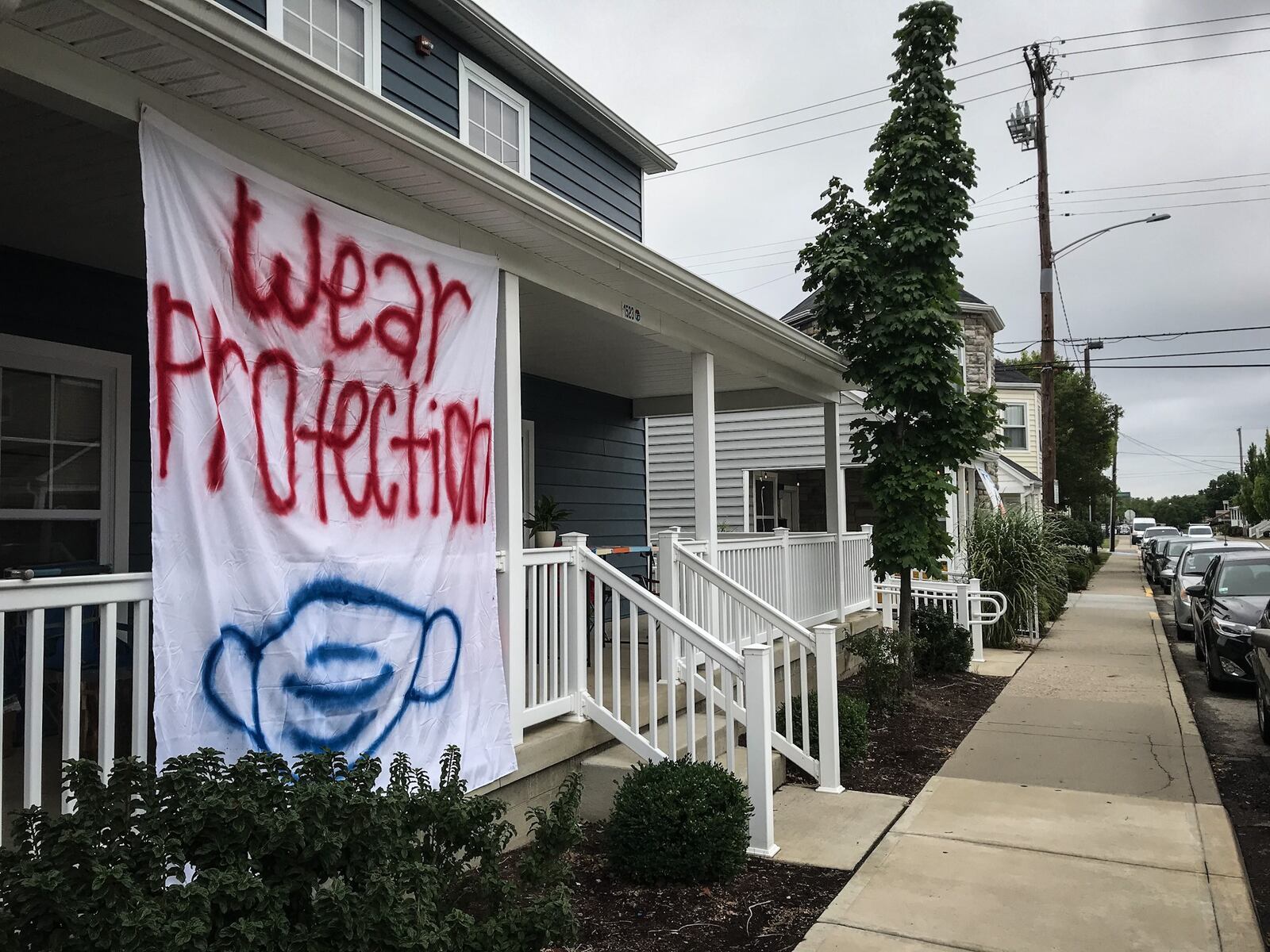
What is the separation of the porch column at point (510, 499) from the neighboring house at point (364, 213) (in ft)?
0.05

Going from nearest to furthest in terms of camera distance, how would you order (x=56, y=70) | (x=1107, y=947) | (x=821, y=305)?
(x=56, y=70)
(x=1107, y=947)
(x=821, y=305)

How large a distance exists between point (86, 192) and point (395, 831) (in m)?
3.55

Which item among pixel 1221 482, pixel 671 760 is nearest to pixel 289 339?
pixel 671 760

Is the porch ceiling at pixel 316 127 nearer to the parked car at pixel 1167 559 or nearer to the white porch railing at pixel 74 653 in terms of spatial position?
the white porch railing at pixel 74 653

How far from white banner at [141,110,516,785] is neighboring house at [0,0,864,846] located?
20cm

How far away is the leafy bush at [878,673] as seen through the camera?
30.6 feet

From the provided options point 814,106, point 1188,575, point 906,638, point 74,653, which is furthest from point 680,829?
point 814,106

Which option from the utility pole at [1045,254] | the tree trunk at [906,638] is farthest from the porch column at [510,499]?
the utility pole at [1045,254]

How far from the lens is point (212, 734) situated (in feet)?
11.7

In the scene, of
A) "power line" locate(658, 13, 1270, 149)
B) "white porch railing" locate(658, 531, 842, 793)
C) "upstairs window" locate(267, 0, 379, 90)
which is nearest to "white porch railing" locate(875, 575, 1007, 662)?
"white porch railing" locate(658, 531, 842, 793)

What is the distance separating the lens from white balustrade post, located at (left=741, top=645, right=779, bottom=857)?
5.41m

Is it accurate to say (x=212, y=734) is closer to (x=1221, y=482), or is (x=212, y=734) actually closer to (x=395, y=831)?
(x=395, y=831)

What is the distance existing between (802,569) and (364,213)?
6.71 m

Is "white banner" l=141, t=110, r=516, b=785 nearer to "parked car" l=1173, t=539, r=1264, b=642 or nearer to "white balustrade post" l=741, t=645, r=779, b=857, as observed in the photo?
"white balustrade post" l=741, t=645, r=779, b=857
